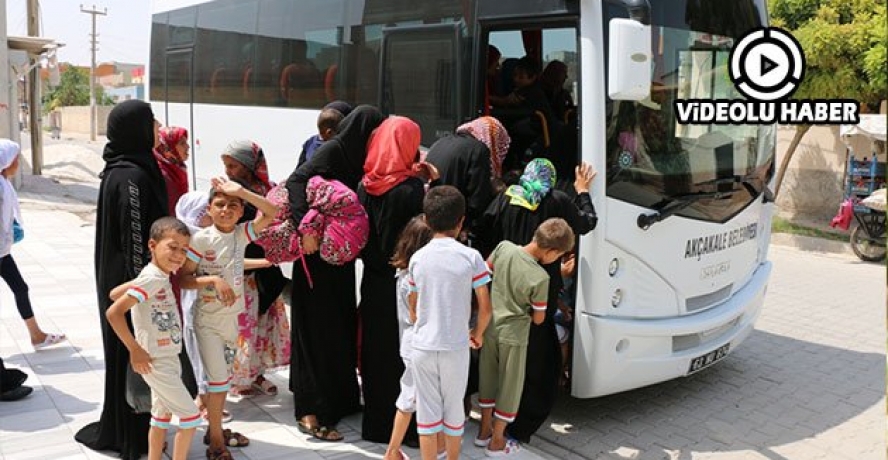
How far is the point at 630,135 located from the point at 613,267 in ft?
2.70

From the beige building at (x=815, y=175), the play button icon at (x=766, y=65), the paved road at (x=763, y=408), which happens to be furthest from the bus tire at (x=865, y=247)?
the play button icon at (x=766, y=65)

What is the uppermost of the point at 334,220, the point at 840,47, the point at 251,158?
the point at 840,47

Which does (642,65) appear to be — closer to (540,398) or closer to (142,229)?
(540,398)

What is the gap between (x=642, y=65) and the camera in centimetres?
419

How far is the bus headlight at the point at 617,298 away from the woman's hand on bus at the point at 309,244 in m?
1.85

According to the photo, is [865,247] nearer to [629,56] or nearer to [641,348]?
[641,348]

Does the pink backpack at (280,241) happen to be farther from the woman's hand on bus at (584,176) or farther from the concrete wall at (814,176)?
the concrete wall at (814,176)

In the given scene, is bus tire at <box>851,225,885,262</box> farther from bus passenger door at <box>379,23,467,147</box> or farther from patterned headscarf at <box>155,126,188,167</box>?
patterned headscarf at <box>155,126,188,167</box>

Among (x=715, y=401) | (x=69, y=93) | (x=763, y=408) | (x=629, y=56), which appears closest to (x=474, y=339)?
(x=629, y=56)

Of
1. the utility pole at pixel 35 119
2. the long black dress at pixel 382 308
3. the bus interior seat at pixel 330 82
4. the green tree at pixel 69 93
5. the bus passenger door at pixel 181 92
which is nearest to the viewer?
the long black dress at pixel 382 308

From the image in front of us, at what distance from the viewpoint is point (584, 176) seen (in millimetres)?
4551

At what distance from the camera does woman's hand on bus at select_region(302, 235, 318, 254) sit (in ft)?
13.9

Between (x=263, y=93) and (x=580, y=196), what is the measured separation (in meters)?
4.18

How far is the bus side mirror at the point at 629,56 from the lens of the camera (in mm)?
4152
